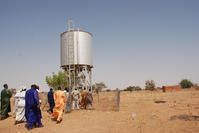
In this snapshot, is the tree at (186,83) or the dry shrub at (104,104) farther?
the tree at (186,83)

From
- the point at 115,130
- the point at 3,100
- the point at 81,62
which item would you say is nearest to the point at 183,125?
the point at 115,130

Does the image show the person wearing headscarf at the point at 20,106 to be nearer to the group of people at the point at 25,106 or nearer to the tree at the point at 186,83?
the group of people at the point at 25,106

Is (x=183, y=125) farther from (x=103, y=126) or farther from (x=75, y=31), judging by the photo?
(x=75, y=31)

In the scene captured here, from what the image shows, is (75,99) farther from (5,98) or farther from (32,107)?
(32,107)

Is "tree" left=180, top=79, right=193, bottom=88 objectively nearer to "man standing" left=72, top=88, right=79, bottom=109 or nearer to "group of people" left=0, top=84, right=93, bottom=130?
"man standing" left=72, top=88, right=79, bottom=109

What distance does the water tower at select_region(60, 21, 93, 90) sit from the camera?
21500mm

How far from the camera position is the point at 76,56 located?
2145 centimetres

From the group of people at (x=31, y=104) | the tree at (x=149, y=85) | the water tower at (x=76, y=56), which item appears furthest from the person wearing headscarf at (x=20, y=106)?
the tree at (x=149, y=85)

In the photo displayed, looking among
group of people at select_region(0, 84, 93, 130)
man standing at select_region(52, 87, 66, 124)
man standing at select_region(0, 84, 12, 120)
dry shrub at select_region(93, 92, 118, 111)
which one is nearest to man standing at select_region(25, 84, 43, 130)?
group of people at select_region(0, 84, 93, 130)

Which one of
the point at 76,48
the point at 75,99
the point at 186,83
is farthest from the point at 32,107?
the point at 186,83

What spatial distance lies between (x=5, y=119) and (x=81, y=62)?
35.1 feet

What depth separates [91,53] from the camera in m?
22.8

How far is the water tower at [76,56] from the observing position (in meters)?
21.5

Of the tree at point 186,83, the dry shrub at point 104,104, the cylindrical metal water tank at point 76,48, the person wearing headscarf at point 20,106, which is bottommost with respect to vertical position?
the dry shrub at point 104,104
